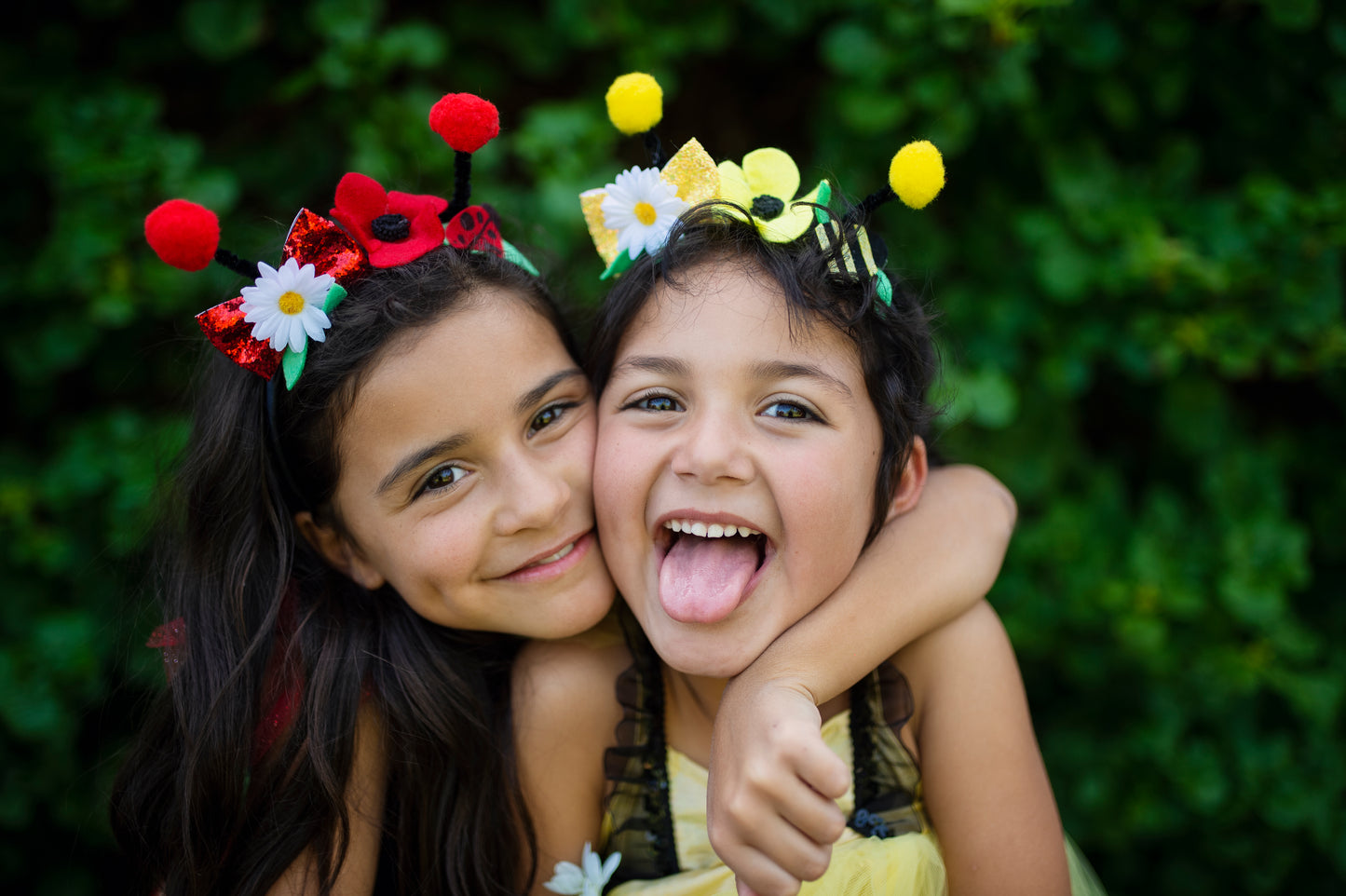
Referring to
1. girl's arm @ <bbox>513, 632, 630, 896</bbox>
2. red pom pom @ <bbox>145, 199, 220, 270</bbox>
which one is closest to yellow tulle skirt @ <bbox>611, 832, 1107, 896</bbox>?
girl's arm @ <bbox>513, 632, 630, 896</bbox>

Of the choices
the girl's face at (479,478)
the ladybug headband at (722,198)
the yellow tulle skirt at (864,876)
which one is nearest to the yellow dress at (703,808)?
the yellow tulle skirt at (864,876)

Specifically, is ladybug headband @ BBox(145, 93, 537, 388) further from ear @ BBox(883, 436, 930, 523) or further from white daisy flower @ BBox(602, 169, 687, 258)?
ear @ BBox(883, 436, 930, 523)

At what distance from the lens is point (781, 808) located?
1.11 meters

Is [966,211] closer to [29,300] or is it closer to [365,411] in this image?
[365,411]

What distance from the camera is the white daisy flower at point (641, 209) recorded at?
1500mm

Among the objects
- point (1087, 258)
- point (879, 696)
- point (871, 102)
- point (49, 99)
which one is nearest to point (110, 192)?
point (49, 99)

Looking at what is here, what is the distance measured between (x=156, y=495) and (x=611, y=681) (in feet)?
Answer: 3.30

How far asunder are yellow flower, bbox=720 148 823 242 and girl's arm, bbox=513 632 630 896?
833 millimetres

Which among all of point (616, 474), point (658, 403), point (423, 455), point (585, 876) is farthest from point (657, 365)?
point (585, 876)

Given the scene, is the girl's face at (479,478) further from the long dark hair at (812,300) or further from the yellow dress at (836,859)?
the yellow dress at (836,859)

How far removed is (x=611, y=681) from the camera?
166 centimetres

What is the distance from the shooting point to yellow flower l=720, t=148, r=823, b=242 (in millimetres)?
1467

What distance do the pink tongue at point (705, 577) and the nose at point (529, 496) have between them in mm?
199

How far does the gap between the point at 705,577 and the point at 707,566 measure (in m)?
0.02
